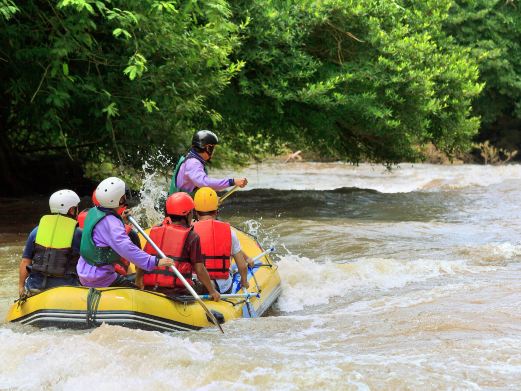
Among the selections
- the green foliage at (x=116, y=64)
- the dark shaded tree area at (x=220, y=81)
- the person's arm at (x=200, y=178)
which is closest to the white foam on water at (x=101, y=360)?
the person's arm at (x=200, y=178)

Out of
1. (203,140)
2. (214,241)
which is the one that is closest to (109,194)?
(214,241)

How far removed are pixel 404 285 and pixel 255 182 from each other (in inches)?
587

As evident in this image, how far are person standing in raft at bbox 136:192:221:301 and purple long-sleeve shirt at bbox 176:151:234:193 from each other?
1.33 meters

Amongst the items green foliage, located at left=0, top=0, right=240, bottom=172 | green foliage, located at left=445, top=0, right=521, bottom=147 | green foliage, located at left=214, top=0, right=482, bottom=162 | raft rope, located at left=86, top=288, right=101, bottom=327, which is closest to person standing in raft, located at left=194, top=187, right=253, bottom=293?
raft rope, located at left=86, top=288, right=101, bottom=327

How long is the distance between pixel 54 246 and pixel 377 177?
63.6 feet

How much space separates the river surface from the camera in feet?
16.2

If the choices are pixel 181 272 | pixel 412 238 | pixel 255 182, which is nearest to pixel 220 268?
pixel 181 272

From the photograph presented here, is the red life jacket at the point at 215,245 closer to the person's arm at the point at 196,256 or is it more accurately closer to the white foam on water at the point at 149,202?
the person's arm at the point at 196,256

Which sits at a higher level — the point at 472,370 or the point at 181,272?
the point at 181,272

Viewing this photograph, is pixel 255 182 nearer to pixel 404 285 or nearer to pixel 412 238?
pixel 412 238

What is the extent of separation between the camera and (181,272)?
20.1ft

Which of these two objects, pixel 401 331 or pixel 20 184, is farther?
pixel 20 184

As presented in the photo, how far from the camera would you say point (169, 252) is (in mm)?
6070

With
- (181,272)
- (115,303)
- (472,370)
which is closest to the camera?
(472,370)
